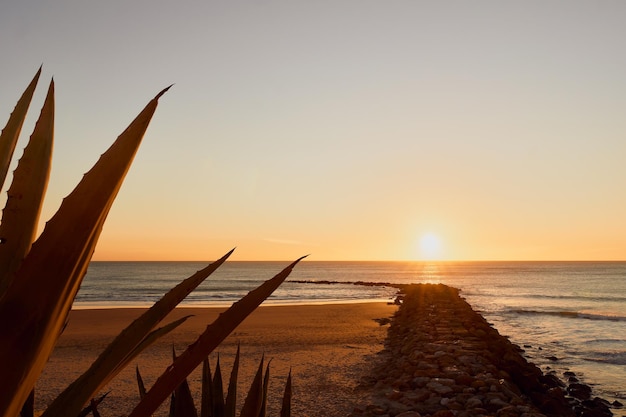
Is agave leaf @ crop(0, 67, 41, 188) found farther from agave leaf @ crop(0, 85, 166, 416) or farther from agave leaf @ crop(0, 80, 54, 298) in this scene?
agave leaf @ crop(0, 85, 166, 416)

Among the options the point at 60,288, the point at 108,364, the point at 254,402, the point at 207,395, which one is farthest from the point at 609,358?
the point at 60,288

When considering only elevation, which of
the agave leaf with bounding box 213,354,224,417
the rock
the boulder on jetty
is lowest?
the rock

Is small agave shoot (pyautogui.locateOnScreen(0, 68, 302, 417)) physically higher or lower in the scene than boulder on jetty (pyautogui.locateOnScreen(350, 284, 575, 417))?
higher

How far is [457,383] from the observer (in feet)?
23.7

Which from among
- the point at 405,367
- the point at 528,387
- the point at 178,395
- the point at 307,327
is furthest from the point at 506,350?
the point at 178,395

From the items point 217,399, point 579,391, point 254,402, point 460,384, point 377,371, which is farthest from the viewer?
point 377,371

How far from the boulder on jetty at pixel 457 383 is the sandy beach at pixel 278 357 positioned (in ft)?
1.72

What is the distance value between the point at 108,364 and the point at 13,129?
1.62 feet

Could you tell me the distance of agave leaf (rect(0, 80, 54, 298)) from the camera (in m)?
0.72

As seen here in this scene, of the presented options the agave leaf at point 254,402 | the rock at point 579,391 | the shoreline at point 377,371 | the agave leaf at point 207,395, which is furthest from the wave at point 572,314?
the agave leaf at point 254,402

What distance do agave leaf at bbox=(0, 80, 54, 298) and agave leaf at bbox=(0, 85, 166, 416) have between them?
0.20 metres

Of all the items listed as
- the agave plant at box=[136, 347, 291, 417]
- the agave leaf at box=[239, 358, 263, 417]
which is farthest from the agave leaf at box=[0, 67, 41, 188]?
the agave leaf at box=[239, 358, 263, 417]

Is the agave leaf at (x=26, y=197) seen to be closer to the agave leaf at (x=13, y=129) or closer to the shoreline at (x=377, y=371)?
the agave leaf at (x=13, y=129)

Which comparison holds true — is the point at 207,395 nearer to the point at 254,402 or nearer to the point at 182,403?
the point at 182,403
